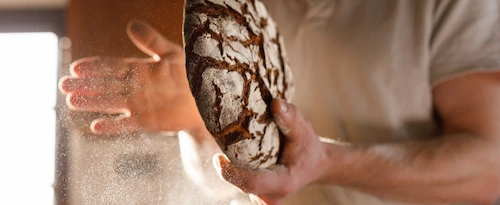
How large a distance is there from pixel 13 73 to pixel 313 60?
0.49 m

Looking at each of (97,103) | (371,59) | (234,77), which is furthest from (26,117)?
(371,59)

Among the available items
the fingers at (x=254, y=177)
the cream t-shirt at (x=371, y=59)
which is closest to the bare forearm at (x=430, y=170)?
the cream t-shirt at (x=371, y=59)

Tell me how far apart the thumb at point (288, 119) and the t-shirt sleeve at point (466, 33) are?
34 centimetres

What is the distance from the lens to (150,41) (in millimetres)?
426

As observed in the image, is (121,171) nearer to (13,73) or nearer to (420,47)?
(13,73)

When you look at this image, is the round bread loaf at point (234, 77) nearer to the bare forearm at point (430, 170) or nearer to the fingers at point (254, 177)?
the fingers at point (254, 177)

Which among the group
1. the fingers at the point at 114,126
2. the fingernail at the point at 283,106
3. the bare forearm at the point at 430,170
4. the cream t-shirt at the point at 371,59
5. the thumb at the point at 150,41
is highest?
the thumb at the point at 150,41

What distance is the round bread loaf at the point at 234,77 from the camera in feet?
1.29

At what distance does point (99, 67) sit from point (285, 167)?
0.76 feet

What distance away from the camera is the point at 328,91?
78cm

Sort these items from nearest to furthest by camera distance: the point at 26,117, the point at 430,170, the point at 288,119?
the point at 26,117 < the point at 288,119 < the point at 430,170

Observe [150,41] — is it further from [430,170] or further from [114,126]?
[430,170]

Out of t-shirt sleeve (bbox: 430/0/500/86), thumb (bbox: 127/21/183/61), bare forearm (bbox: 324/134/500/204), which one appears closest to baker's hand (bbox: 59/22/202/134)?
thumb (bbox: 127/21/183/61)

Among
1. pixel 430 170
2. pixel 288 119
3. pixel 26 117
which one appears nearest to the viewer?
pixel 26 117
